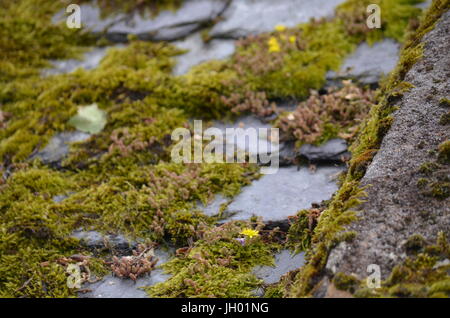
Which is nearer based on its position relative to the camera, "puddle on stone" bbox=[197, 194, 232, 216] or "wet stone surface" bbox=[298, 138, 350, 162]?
"puddle on stone" bbox=[197, 194, 232, 216]

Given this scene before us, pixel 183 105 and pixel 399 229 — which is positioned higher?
pixel 183 105

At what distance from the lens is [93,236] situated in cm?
573

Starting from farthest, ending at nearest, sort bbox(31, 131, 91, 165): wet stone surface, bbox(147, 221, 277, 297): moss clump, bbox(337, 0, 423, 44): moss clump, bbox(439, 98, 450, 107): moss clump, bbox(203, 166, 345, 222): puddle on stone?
bbox(337, 0, 423, 44): moss clump, bbox(31, 131, 91, 165): wet stone surface, bbox(203, 166, 345, 222): puddle on stone, bbox(147, 221, 277, 297): moss clump, bbox(439, 98, 450, 107): moss clump

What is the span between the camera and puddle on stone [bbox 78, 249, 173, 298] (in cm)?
491

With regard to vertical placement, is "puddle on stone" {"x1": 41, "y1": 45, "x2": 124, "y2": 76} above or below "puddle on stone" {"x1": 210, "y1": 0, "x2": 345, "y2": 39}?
below

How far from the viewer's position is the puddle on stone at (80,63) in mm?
8891

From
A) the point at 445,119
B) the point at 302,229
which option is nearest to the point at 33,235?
the point at 302,229

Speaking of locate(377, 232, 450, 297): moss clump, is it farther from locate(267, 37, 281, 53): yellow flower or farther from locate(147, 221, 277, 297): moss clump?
locate(267, 37, 281, 53): yellow flower

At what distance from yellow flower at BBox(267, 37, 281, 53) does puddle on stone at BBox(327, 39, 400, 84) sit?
3.66ft

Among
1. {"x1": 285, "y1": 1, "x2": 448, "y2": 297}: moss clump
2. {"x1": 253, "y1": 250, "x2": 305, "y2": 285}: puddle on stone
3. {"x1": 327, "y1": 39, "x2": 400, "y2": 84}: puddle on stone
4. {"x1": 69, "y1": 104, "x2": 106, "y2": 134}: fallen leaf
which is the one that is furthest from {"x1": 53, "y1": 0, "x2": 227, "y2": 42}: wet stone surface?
{"x1": 253, "y1": 250, "x2": 305, "y2": 285}: puddle on stone

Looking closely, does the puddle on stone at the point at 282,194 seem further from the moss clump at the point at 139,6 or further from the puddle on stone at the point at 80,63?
the moss clump at the point at 139,6
